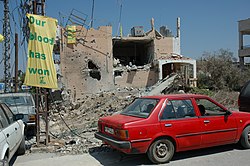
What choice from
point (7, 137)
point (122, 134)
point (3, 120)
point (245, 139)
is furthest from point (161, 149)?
point (3, 120)

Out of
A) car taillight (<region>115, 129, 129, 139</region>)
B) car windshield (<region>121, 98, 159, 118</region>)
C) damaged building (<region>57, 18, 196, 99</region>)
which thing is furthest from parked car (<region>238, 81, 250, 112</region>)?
damaged building (<region>57, 18, 196, 99</region>)

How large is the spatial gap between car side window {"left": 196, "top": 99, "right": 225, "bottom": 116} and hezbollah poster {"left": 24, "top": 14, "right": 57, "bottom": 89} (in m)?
3.91

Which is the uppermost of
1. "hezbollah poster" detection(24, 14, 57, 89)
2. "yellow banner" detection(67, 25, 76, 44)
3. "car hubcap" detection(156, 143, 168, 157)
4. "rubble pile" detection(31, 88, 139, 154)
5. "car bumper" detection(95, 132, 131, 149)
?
"yellow banner" detection(67, 25, 76, 44)

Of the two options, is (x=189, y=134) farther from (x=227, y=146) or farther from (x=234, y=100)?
(x=234, y=100)

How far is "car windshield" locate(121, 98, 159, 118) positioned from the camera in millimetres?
5669

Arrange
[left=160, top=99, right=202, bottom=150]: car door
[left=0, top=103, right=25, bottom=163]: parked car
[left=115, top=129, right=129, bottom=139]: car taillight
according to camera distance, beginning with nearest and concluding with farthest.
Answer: [left=0, top=103, right=25, bottom=163]: parked car, [left=115, top=129, right=129, bottom=139]: car taillight, [left=160, top=99, right=202, bottom=150]: car door

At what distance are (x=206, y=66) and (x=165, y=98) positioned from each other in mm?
20917

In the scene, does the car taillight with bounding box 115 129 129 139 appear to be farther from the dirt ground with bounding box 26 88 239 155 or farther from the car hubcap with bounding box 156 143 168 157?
the dirt ground with bounding box 26 88 239 155

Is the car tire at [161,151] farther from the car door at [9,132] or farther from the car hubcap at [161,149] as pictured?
the car door at [9,132]

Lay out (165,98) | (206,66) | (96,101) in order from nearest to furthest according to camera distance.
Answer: (165,98) < (96,101) < (206,66)

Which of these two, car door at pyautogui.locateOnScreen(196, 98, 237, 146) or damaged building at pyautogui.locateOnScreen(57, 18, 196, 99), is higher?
damaged building at pyautogui.locateOnScreen(57, 18, 196, 99)

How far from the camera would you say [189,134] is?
5.61m

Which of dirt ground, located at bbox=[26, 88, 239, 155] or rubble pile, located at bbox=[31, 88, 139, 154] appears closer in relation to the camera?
dirt ground, located at bbox=[26, 88, 239, 155]

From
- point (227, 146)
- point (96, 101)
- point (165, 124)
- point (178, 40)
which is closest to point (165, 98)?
point (165, 124)
